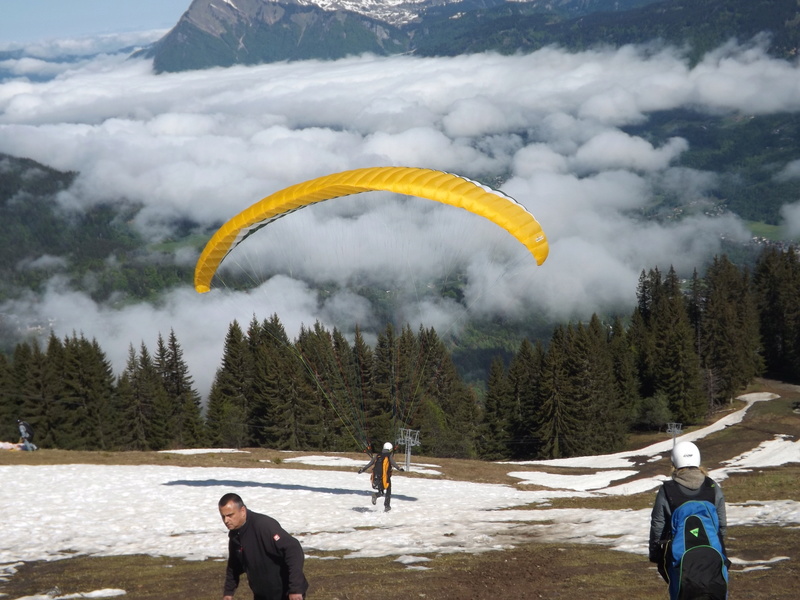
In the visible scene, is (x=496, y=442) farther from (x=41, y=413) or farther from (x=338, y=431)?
(x=41, y=413)

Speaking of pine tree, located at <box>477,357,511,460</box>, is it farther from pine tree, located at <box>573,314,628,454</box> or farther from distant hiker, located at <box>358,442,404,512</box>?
distant hiker, located at <box>358,442,404,512</box>

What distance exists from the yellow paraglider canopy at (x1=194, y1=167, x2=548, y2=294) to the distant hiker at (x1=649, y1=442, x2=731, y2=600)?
516 inches

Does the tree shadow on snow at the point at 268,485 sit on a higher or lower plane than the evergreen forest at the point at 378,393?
lower

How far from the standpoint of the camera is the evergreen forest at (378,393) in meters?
68.6

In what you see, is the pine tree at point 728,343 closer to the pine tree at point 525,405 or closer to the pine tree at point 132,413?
the pine tree at point 525,405

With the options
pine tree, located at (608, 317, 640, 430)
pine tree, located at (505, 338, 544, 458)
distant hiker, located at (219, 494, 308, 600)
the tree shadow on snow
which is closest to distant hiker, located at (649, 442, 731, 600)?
distant hiker, located at (219, 494, 308, 600)

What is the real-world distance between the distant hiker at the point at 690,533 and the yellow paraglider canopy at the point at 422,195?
13113mm

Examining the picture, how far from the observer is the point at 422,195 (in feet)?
69.3

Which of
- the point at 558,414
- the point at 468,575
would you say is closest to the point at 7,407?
the point at 558,414

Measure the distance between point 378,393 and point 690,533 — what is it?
70.2m

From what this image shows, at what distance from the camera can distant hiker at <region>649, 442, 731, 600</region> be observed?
7473 mm

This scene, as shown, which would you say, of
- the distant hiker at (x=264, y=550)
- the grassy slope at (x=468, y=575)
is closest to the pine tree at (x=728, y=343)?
the grassy slope at (x=468, y=575)

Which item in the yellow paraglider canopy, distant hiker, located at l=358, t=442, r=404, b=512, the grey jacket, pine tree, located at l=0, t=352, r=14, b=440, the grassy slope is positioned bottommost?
the grassy slope

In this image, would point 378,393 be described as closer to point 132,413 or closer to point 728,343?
point 132,413
